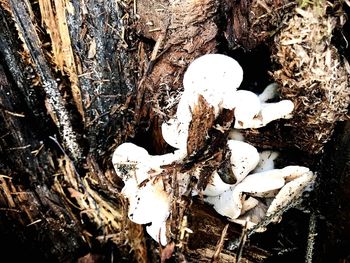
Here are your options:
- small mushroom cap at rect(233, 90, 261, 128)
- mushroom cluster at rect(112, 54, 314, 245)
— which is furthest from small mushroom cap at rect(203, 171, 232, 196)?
small mushroom cap at rect(233, 90, 261, 128)

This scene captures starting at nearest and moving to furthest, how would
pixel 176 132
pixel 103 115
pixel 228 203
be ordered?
pixel 176 132 < pixel 228 203 < pixel 103 115

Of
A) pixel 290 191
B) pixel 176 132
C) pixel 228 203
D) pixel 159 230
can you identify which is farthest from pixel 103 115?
pixel 290 191

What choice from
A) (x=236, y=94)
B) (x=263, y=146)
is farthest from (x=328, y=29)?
(x=263, y=146)

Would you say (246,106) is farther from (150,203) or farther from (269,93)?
(150,203)

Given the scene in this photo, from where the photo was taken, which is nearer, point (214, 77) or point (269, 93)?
point (214, 77)

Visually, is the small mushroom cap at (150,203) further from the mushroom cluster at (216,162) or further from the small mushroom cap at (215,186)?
the small mushroom cap at (215,186)

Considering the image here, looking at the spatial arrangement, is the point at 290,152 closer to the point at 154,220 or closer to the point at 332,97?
the point at 332,97

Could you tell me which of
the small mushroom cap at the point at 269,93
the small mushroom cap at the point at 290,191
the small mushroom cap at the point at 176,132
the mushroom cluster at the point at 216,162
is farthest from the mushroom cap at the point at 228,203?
the small mushroom cap at the point at 269,93

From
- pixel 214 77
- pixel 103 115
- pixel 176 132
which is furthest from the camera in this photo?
pixel 103 115

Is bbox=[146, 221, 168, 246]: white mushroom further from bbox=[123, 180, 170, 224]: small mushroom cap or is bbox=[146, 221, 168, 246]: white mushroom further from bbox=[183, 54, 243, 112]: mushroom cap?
bbox=[183, 54, 243, 112]: mushroom cap
